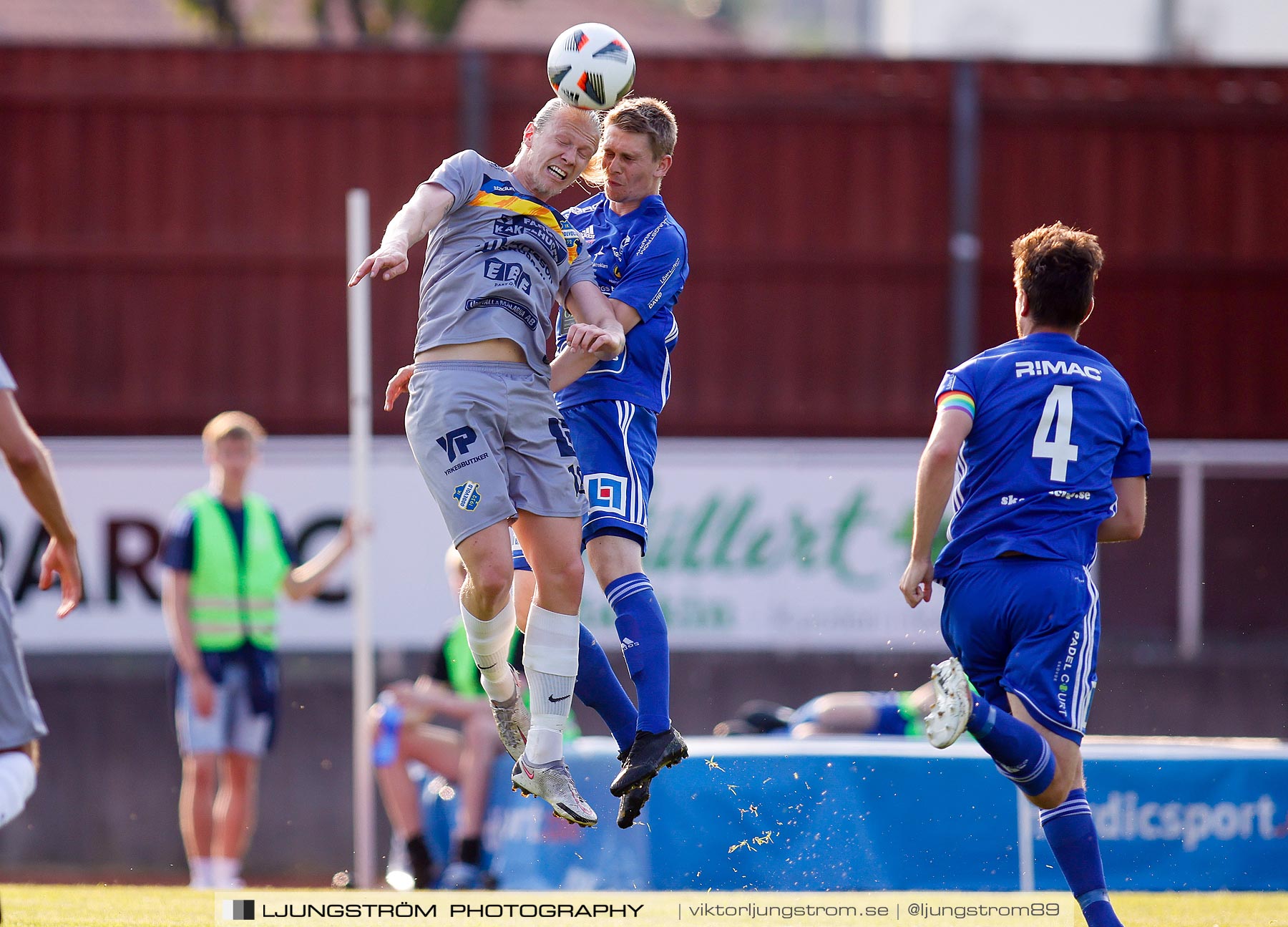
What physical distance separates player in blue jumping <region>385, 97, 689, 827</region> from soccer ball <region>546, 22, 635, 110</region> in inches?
3.5

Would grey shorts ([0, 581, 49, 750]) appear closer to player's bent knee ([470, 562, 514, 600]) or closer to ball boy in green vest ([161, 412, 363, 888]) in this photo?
player's bent knee ([470, 562, 514, 600])

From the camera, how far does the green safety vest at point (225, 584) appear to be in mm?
8953

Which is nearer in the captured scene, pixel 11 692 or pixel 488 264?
pixel 11 692

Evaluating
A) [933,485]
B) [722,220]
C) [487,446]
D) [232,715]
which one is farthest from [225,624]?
[722,220]

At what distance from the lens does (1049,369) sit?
4.91m

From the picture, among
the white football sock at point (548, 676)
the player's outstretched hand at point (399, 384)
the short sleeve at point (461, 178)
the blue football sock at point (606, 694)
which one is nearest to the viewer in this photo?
the short sleeve at point (461, 178)

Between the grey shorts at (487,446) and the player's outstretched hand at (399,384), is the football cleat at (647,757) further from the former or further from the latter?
the player's outstretched hand at (399,384)

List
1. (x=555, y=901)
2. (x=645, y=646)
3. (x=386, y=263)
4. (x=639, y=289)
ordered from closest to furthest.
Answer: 1. (x=386, y=263)
2. (x=645, y=646)
3. (x=639, y=289)
4. (x=555, y=901)

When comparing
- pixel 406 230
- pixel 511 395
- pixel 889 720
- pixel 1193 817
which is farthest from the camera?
pixel 889 720

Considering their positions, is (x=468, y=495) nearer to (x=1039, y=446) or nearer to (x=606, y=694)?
(x=606, y=694)

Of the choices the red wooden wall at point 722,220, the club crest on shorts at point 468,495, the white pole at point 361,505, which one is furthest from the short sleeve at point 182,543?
the red wooden wall at point 722,220

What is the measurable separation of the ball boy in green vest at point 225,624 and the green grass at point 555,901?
1724mm

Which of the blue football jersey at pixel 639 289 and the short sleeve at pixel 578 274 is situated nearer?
the short sleeve at pixel 578 274

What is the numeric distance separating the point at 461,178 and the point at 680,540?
26.8 feet
